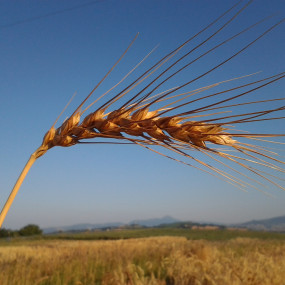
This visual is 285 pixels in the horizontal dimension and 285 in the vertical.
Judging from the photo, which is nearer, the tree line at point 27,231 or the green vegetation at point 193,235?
the green vegetation at point 193,235

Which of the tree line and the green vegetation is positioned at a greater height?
the tree line

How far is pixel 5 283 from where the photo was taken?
3.76 metres

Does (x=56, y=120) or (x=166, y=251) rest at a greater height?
(x=56, y=120)

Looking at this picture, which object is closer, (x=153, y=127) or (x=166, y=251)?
(x=153, y=127)

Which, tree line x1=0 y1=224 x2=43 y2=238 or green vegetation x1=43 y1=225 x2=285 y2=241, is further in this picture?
tree line x1=0 y1=224 x2=43 y2=238

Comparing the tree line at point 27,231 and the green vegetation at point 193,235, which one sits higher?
the tree line at point 27,231

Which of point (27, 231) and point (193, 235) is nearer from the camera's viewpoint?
point (193, 235)

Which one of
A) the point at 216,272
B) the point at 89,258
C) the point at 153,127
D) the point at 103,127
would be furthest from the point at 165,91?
the point at 89,258

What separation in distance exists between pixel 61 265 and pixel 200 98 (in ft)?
17.0

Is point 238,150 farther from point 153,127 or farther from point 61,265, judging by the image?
point 61,265

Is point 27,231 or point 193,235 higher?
point 27,231

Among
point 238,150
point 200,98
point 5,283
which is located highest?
point 200,98

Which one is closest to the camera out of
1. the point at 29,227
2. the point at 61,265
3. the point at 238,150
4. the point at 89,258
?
the point at 238,150

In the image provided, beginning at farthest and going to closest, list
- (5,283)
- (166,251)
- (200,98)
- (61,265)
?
(166,251)
(61,265)
(5,283)
(200,98)
